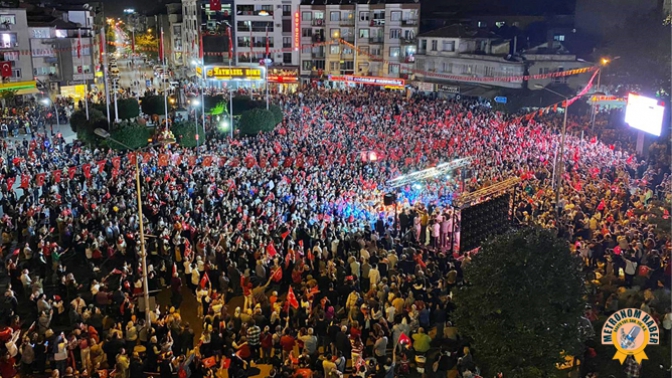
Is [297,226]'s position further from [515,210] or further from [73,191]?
[73,191]

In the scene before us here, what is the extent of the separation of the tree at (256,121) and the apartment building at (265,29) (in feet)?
109

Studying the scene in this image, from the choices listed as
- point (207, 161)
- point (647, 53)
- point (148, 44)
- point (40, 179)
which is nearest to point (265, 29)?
point (148, 44)

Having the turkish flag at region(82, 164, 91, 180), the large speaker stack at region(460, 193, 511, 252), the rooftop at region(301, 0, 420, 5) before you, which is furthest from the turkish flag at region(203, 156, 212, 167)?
the rooftop at region(301, 0, 420, 5)

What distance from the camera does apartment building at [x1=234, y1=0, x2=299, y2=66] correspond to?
6750cm

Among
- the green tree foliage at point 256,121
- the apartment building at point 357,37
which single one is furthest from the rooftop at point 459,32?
the green tree foliage at point 256,121

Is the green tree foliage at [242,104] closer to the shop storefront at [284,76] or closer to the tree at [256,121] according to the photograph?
the tree at [256,121]

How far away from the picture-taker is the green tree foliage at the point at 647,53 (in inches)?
1519

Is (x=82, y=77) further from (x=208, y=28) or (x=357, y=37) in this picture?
(x=357, y=37)

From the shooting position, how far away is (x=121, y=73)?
9131 centimetres

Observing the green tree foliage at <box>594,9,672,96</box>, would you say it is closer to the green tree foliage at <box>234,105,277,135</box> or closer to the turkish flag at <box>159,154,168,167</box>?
the green tree foliage at <box>234,105,277,135</box>

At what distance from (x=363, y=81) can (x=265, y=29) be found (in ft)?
52.9

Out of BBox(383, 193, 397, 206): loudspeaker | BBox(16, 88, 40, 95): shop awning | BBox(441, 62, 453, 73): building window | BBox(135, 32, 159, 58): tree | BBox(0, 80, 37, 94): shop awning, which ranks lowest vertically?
BBox(383, 193, 397, 206): loudspeaker

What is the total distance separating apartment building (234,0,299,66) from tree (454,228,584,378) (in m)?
59.3

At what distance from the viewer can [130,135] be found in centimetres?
3000
